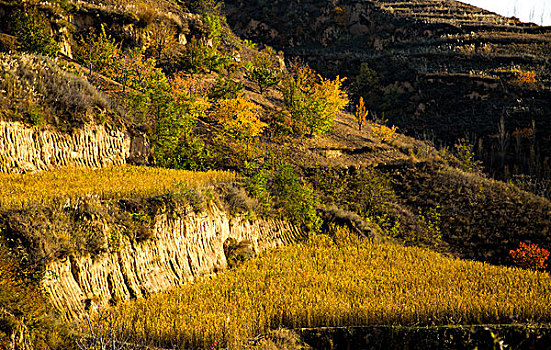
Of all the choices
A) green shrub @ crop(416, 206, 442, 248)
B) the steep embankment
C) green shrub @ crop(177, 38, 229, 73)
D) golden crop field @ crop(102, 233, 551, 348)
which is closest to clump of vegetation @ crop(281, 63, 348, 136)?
Answer: green shrub @ crop(177, 38, 229, 73)

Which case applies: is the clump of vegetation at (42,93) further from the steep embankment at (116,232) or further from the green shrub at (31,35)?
the green shrub at (31,35)

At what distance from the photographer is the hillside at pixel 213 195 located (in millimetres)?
9383

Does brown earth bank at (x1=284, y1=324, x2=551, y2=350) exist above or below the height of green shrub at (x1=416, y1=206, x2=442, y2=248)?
above

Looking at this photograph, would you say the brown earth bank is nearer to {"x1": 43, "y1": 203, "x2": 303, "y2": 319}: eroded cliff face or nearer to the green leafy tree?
{"x1": 43, "y1": 203, "x2": 303, "y2": 319}: eroded cliff face

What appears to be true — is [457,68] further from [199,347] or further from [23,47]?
[199,347]

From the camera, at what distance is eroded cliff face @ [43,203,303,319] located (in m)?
9.03

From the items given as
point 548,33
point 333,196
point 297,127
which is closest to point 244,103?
point 297,127

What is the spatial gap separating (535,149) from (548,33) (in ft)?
169

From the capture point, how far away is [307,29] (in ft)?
358

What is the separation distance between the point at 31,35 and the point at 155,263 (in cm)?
2433

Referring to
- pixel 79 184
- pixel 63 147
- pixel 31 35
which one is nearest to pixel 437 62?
pixel 31 35

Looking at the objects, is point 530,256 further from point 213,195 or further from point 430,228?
point 213,195

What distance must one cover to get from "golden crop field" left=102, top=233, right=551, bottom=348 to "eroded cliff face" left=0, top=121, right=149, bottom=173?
8.82 metres

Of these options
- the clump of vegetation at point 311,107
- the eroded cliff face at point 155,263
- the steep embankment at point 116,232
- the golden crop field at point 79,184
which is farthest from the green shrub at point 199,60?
the eroded cliff face at point 155,263
